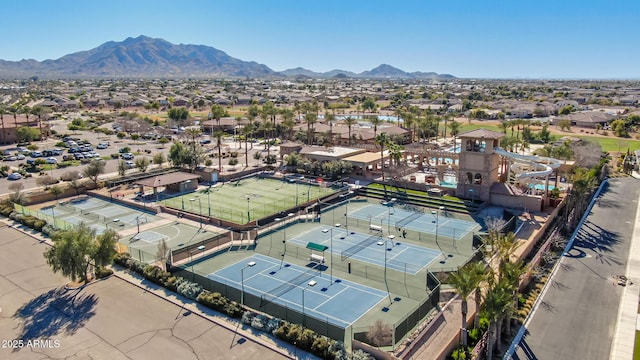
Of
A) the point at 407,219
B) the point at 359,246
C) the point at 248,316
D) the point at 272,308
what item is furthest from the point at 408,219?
the point at 248,316

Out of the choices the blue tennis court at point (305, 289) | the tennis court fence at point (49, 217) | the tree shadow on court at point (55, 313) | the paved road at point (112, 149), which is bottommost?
→ the tree shadow on court at point (55, 313)

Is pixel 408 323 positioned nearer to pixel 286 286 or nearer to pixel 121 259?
pixel 286 286

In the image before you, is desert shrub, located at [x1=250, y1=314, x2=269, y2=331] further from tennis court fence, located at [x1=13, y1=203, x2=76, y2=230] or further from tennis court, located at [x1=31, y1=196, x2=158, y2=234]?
tennis court fence, located at [x1=13, y1=203, x2=76, y2=230]

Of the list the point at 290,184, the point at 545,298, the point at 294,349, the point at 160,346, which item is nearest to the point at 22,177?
the point at 290,184

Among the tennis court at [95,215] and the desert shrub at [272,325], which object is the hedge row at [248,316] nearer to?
the desert shrub at [272,325]

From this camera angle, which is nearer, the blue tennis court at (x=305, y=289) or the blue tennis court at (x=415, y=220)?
the blue tennis court at (x=305, y=289)

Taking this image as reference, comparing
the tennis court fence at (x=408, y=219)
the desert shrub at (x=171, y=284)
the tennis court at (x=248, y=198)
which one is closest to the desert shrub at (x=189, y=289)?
the desert shrub at (x=171, y=284)

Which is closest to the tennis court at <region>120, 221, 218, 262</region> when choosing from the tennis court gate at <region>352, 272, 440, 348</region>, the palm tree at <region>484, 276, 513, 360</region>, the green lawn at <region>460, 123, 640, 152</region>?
the tennis court gate at <region>352, 272, 440, 348</region>
